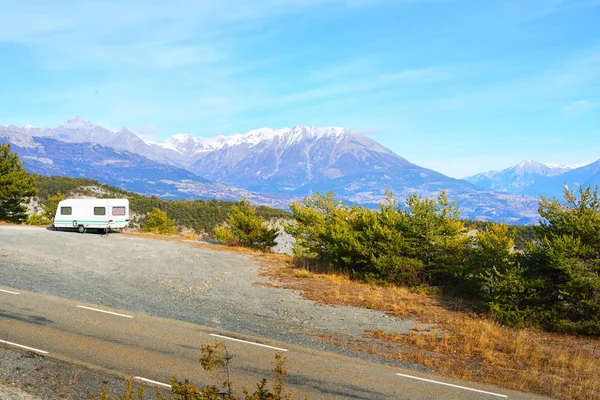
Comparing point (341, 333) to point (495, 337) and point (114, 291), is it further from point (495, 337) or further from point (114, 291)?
point (114, 291)

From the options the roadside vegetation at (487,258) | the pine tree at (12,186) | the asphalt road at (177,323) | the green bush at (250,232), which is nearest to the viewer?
the asphalt road at (177,323)

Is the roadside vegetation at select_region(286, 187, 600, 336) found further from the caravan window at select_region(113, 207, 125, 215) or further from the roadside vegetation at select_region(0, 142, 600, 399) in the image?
the caravan window at select_region(113, 207, 125, 215)

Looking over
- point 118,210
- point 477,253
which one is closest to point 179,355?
point 477,253

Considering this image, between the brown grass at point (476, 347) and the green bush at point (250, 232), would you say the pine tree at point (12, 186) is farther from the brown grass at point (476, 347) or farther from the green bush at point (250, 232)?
the brown grass at point (476, 347)

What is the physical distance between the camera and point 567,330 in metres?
13.7

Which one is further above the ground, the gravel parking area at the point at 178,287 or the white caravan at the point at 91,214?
the white caravan at the point at 91,214

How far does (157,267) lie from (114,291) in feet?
18.4

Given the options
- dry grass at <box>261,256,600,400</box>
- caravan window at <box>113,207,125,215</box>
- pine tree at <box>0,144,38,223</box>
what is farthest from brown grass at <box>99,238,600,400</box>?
pine tree at <box>0,144,38,223</box>

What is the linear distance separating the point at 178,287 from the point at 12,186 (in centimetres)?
3381

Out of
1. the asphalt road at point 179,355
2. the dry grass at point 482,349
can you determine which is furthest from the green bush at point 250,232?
the asphalt road at point 179,355

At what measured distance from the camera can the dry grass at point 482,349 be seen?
9.50 m

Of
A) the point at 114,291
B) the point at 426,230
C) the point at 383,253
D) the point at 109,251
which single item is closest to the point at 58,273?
the point at 114,291

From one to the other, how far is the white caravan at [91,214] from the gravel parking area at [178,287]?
552cm

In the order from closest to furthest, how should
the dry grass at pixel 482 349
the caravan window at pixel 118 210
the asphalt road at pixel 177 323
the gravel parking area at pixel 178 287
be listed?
the asphalt road at pixel 177 323
the dry grass at pixel 482 349
the gravel parking area at pixel 178 287
the caravan window at pixel 118 210
